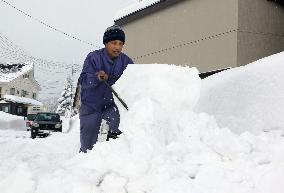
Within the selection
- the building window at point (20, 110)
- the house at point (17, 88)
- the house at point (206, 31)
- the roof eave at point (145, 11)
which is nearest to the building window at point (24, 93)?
the house at point (17, 88)

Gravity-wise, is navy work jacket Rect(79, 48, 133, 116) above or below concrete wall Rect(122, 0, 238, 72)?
below

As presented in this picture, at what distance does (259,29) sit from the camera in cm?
1173

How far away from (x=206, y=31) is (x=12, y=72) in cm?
4807

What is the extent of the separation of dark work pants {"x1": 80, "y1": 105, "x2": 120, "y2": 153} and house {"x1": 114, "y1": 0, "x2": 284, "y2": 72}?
681cm

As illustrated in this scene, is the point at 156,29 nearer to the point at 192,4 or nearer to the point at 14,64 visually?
the point at 192,4

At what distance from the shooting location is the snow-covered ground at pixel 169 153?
2906mm

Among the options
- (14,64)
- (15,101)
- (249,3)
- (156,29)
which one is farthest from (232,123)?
(14,64)

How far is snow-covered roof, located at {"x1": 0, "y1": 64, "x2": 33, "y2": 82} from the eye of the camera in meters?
54.1

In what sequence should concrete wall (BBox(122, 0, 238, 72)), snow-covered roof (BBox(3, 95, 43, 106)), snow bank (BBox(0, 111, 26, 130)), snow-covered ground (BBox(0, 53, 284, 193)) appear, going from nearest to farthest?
1. snow-covered ground (BBox(0, 53, 284, 193))
2. concrete wall (BBox(122, 0, 238, 72))
3. snow bank (BBox(0, 111, 26, 130))
4. snow-covered roof (BBox(3, 95, 43, 106))

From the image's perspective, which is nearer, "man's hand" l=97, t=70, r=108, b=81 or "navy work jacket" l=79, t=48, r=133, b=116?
"man's hand" l=97, t=70, r=108, b=81

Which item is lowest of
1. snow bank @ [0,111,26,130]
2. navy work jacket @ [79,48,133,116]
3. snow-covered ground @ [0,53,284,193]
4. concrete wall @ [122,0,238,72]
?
snow bank @ [0,111,26,130]

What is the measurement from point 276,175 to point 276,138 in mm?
856

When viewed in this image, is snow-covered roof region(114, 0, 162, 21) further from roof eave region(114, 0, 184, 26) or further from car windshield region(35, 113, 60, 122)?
car windshield region(35, 113, 60, 122)

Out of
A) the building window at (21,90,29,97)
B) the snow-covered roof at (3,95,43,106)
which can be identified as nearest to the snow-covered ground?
the snow-covered roof at (3,95,43,106)
